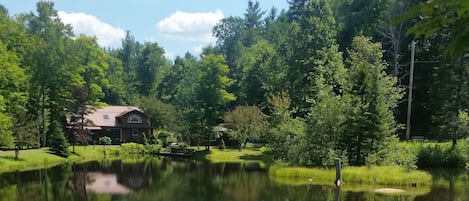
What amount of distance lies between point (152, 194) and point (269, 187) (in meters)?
6.51

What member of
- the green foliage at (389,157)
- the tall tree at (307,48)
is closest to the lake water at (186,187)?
the green foliage at (389,157)

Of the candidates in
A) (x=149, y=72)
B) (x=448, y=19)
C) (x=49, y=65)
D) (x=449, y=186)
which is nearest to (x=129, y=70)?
(x=149, y=72)

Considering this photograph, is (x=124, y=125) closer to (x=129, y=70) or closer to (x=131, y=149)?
(x=131, y=149)

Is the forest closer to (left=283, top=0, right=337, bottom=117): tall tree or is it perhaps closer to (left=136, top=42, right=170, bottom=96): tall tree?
(left=283, top=0, right=337, bottom=117): tall tree

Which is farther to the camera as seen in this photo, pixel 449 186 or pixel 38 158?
pixel 38 158

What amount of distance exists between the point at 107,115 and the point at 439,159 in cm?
4915

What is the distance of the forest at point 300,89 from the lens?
108 ft

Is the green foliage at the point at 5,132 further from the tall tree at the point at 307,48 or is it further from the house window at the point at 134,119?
the house window at the point at 134,119

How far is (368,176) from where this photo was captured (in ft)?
92.9

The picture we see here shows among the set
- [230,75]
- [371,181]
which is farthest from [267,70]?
[371,181]

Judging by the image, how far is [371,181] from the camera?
28.1 m

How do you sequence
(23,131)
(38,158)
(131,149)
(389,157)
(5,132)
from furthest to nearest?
(131,149) → (38,158) → (23,131) → (5,132) → (389,157)

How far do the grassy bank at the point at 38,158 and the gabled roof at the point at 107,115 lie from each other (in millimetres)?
13839

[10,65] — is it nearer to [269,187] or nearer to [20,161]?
[20,161]
